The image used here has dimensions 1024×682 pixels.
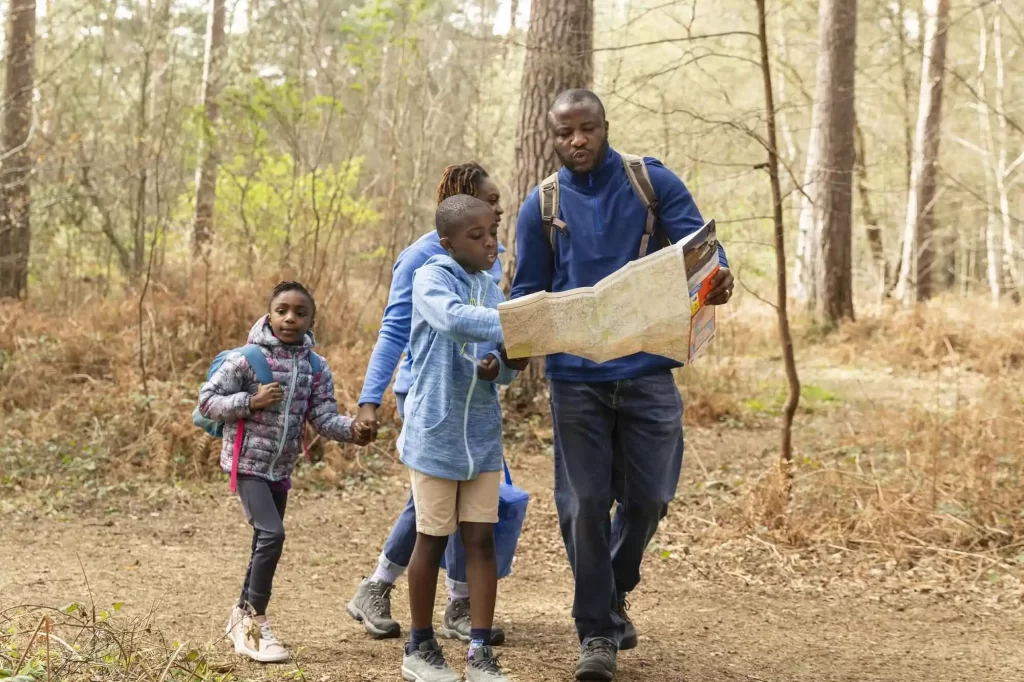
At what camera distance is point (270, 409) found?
4312 millimetres

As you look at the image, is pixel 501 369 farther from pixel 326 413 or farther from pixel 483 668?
pixel 326 413

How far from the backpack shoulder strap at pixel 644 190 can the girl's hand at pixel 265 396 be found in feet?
5.17

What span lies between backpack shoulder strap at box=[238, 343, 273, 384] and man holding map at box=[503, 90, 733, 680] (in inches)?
45.7

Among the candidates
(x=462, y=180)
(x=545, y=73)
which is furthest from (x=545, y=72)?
(x=462, y=180)

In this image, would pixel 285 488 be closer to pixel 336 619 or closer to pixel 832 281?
pixel 336 619

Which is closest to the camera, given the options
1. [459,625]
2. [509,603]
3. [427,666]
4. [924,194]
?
[427,666]

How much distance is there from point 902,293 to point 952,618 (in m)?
12.8

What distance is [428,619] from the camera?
3.73 m

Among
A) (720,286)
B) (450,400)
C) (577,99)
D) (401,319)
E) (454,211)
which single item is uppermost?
(577,99)

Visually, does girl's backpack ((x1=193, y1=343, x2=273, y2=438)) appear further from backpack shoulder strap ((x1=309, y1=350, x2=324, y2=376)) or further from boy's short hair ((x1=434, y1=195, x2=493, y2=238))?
boy's short hair ((x1=434, y1=195, x2=493, y2=238))

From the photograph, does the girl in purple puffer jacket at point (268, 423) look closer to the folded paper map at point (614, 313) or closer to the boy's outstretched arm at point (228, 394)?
the boy's outstretched arm at point (228, 394)

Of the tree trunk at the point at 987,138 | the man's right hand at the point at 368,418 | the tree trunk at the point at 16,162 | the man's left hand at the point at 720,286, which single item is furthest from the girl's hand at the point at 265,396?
the tree trunk at the point at 987,138

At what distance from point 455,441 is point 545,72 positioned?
589 centimetres

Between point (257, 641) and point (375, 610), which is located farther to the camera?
point (375, 610)
